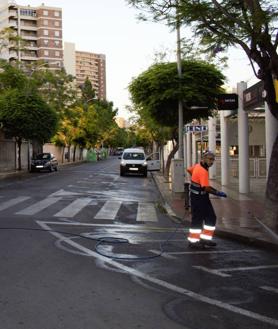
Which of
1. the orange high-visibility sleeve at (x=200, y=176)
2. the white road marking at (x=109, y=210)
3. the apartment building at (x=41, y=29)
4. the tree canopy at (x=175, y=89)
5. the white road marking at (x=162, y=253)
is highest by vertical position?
the apartment building at (x=41, y=29)

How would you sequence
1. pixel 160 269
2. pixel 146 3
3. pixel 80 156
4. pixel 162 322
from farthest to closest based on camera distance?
pixel 80 156 → pixel 146 3 → pixel 160 269 → pixel 162 322

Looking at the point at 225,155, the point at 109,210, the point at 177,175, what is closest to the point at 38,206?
the point at 109,210

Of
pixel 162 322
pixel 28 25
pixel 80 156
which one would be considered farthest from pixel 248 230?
pixel 28 25

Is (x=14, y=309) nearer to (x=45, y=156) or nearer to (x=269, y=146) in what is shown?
(x=269, y=146)

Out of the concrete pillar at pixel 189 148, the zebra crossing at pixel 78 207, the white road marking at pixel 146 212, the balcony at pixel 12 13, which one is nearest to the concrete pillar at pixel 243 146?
the zebra crossing at pixel 78 207

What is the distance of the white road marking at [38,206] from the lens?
1475 cm

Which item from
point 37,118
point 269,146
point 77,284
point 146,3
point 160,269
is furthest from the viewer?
point 37,118

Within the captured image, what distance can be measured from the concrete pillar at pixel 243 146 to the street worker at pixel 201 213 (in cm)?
1111

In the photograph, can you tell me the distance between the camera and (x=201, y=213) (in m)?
9.90

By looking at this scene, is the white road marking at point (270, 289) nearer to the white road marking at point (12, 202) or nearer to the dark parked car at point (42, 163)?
the white road marking at point (12, 202)

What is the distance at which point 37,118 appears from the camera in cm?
4356

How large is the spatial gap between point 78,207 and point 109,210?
104 centimetres

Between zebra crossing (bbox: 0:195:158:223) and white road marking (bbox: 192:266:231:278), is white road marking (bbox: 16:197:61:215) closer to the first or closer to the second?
zebra crossing (bbox: 0:195:158:223)

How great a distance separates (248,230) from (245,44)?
390 cm
